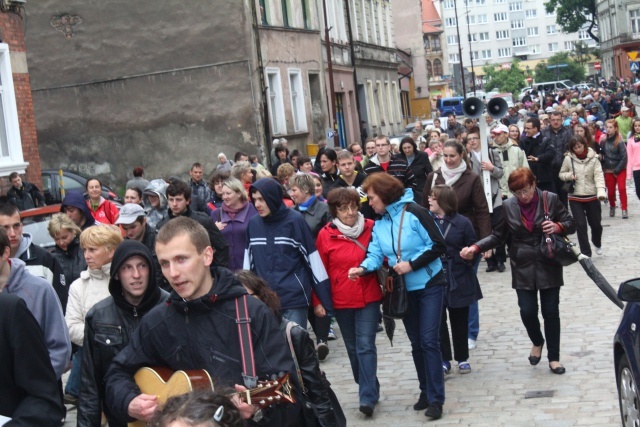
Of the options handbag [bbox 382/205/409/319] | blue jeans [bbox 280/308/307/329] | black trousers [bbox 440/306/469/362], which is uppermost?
handbag [bbox 382/205/409/319]

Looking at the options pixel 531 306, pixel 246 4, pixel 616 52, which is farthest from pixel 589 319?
pixel 616 52

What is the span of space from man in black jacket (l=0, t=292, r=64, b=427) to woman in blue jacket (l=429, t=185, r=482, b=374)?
535 cm

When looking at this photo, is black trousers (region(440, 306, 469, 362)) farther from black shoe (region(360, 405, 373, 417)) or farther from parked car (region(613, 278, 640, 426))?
parked car (region(613, 278, 640, 426))

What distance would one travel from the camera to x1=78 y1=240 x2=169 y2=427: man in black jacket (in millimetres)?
5445

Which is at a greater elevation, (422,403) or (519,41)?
(519,41)

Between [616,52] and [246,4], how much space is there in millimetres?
90306

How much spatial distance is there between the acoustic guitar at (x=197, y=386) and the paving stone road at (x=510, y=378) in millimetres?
3955

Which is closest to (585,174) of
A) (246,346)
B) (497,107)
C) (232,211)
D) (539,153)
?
(497,107)

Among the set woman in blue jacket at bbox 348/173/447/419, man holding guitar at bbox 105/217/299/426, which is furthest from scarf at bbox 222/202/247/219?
man holding guitar at bbox 105/217/299/426

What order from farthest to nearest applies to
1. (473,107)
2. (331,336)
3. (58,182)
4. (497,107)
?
(58,182), (497,107), (473,107), (331,336)

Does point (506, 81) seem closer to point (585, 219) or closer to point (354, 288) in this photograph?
point (585, 219)

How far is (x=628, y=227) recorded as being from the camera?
18.8 metres

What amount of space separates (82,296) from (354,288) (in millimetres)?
2295

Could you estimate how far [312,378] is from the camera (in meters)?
4.72
